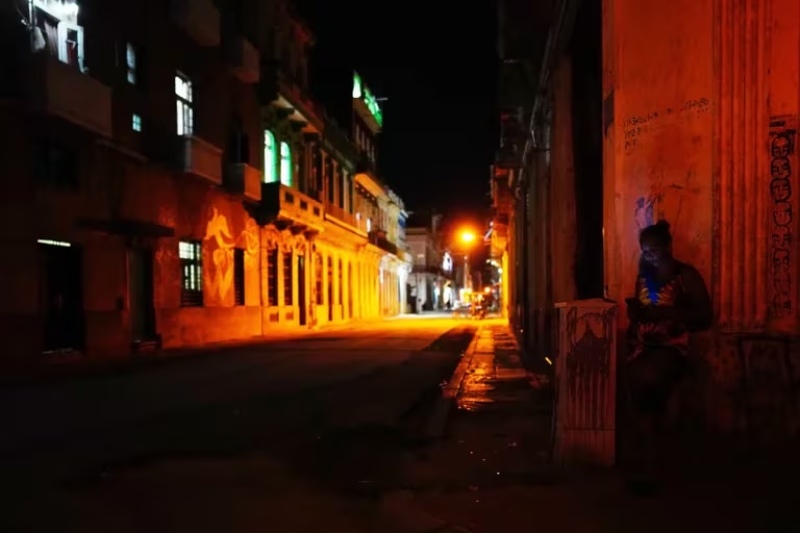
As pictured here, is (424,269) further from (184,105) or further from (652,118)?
(652,118)

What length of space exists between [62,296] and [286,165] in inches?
610

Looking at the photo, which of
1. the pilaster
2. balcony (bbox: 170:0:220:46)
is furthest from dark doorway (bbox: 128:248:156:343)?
the pilaster

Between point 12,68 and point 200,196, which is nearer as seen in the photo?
point 12,68

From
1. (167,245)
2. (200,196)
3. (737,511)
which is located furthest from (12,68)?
(737,511)

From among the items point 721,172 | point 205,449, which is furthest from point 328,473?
point 721,172

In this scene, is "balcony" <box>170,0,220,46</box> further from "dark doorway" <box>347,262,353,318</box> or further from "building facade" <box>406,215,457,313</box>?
"building facade" <box>406,215,457,313</box>

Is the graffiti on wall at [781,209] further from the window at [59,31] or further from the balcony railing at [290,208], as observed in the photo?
the balcony railing at [290,208]

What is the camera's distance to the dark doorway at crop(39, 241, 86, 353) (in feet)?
48.1

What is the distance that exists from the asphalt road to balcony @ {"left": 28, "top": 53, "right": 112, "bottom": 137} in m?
5.38

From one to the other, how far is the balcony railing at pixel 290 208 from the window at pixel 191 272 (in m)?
4.95

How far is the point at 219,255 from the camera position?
22.5m

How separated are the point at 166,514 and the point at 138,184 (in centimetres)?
1456

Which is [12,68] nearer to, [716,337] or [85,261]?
[85,261]

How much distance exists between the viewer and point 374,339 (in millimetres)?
23156
